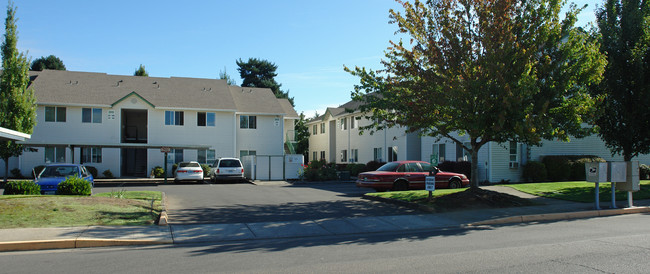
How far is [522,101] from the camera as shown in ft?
44.9

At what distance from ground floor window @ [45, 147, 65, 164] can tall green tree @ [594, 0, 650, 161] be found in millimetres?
31119

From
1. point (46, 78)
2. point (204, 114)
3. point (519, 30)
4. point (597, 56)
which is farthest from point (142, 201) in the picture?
point (46, 78)

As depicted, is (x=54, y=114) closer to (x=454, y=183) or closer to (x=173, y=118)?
(x=173, y=118)

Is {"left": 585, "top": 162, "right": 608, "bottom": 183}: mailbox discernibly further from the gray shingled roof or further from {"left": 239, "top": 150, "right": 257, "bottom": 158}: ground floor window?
{"left": 239, "top": 150, "right": 257, "bottom": 158}: ground floor window

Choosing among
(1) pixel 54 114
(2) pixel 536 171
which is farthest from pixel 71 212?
(1) pixel 54 114

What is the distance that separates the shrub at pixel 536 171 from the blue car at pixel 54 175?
2079cm

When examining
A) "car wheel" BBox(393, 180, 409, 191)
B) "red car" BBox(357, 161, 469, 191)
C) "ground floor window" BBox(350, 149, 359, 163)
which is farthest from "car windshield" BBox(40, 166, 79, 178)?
"ground floor window" BBox(350, 149, 359, 163)

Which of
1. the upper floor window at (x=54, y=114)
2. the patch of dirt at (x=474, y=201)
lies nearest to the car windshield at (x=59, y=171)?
the patch of dirt at (x=474, y=201)

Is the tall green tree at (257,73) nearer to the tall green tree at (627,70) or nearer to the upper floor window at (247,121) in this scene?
the upper floor window at (247,121)

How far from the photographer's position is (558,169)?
24484 mm

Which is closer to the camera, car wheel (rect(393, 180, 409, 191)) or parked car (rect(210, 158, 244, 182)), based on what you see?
car wheel (rect(393, 180, 409, 191))

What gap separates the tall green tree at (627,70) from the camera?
1820 centimetres

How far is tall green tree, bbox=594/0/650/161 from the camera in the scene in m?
18.2

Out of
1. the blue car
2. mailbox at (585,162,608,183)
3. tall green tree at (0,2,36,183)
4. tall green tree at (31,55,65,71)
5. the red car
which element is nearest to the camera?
mailbox at (585,162,608,183)
